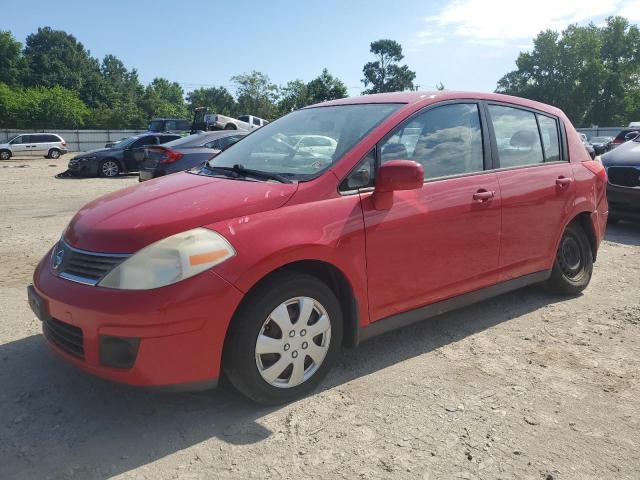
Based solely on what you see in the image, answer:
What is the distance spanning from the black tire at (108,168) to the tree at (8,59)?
7193 centimetres

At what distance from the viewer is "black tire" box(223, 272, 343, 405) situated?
263 cm

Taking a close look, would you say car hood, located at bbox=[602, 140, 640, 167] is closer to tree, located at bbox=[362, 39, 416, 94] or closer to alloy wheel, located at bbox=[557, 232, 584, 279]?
alloy wheel, located at bbox=[557, 232, 584, 279]

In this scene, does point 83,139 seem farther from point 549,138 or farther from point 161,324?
point 161,324

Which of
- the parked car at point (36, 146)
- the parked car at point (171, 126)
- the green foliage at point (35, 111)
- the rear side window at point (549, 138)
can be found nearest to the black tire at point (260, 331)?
the rear side window at point (549, 138)

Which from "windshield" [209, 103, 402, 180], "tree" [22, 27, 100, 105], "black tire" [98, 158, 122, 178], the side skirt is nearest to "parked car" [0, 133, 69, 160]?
"black tire" [98, 158, 122, 178]

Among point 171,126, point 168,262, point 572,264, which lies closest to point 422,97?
point 168,262

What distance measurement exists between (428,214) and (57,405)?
2388 millimetres

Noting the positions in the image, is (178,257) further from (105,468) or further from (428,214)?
(428,214)

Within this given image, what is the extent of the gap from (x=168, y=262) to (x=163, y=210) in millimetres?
398

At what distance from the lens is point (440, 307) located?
3.56 m

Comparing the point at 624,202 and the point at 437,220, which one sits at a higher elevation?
the point at 437,220

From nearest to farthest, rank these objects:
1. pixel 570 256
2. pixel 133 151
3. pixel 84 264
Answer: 1. pixel 84 264
2. pixel 570 256
3. pixel 133 151

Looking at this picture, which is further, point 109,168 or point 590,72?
point 590,72

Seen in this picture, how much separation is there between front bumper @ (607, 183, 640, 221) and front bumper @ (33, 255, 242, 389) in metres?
6.96
